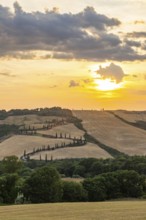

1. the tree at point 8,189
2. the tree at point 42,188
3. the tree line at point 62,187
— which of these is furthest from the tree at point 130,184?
the tree at point 8,189

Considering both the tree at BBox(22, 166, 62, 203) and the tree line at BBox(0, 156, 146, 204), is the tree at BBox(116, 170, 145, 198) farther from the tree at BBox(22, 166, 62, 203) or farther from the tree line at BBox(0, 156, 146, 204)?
the tree at BBox(22, 166, 62, 203)

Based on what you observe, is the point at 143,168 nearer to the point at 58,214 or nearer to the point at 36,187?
the point at 36,187

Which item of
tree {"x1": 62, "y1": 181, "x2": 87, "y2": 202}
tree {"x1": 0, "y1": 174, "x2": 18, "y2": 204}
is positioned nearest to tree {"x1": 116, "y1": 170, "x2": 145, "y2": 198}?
tree {"x1": 62, "y1": 181, "x2": 87, "y2": 202}

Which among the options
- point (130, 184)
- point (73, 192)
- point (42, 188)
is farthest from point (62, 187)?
point (130, 184)

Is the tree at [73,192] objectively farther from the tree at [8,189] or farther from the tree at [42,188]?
the tree at [8,189]

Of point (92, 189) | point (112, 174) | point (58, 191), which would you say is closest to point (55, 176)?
point (58, 191)

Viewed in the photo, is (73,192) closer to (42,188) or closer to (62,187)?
(62,187)
